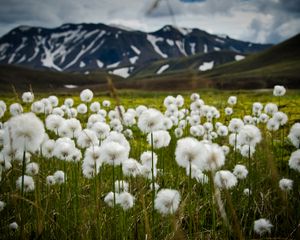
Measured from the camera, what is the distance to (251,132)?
3.57 m

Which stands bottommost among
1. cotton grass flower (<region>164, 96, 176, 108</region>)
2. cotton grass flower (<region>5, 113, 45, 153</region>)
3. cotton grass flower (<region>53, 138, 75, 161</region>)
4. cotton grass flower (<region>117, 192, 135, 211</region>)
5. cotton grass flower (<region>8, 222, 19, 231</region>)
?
cotton grass flower (<region>8, 222, 19, 231</region>)

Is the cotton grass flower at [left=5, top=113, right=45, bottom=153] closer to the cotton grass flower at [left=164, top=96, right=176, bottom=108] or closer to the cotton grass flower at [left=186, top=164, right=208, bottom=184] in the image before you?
the cotton grass flower at [left=186, top=164, right=208, bottom=184]

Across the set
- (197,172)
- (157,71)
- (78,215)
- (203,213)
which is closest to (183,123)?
(197,172)

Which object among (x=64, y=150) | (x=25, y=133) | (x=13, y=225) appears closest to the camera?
(x=25, y=133)

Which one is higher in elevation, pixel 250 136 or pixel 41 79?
pixel 41 79

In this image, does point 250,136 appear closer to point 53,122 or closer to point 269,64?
point 53,122

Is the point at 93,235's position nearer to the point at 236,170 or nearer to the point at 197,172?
the point at 197,172

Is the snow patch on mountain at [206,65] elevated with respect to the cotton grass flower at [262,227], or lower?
elevated

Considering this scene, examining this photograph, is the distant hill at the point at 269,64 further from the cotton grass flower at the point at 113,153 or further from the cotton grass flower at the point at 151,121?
the cotton grass flower at the point at 113,153

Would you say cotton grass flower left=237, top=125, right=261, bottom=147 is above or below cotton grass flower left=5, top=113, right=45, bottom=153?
below

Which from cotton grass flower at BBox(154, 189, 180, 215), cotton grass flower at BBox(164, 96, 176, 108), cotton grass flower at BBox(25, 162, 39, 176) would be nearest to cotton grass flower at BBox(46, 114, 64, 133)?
cotton grass flower at BBox(25, 162, 39, 176)

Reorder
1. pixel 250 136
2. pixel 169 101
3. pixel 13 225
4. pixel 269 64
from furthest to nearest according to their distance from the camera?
pixel 269 64
pixel 169 101
pixel 250 136
pixel 13 225

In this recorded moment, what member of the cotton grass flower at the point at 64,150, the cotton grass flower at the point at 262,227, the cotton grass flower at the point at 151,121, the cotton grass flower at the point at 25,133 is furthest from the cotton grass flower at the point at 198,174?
the cotton grass flower at the point at 25,133

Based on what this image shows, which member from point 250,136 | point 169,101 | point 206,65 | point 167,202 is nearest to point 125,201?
point 167,202
